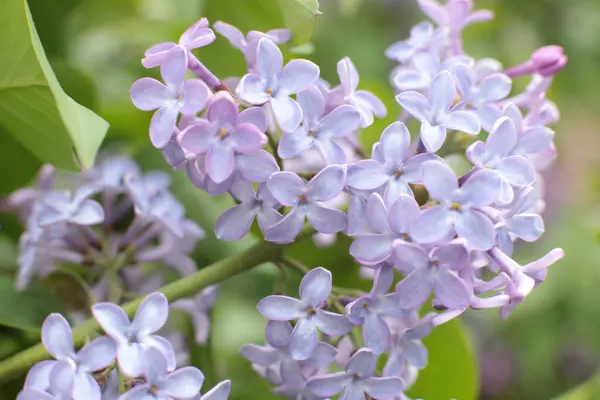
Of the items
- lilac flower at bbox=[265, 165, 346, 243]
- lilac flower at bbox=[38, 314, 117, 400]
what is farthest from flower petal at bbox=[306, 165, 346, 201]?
lilac flower at bbox=[38, 314, 117, 400]

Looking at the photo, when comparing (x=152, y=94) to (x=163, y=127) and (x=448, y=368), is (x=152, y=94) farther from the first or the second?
(x=448, y=368)

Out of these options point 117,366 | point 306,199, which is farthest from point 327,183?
point 117,366

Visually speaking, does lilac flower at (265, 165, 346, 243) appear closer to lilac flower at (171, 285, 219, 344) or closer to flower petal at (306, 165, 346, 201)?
flower petal at (306, 165, 346, 201)

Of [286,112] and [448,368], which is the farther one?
[448,368]

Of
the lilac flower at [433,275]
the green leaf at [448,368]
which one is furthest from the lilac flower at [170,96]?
the green leaf at [448,368]

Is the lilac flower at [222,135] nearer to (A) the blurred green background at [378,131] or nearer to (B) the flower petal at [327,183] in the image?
(B) the flower petal at [327,183]

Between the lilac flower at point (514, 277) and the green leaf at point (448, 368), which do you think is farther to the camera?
the green leaf at point (448, 368)
